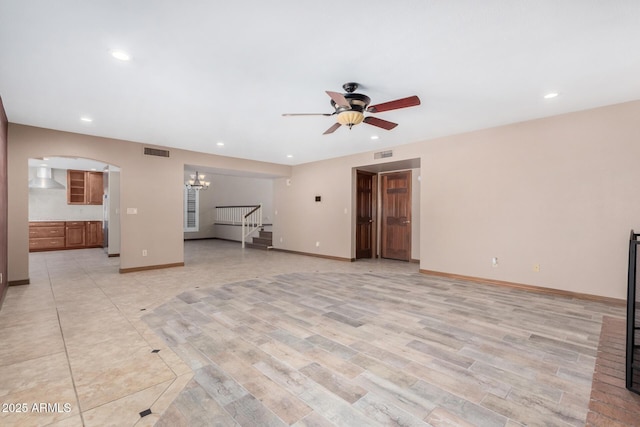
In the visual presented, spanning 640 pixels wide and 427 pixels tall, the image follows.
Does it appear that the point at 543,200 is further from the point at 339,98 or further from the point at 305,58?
the point at 305,58

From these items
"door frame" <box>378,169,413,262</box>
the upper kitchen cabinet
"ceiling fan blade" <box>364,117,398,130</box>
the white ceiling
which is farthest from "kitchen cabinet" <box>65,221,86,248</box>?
"ceiling fan blade" <box>364,117,398,130</box>

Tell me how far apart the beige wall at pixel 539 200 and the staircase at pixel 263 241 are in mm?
5500

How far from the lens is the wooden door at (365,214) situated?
307 inches

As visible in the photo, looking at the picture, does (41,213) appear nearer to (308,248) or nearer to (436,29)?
(308,248)

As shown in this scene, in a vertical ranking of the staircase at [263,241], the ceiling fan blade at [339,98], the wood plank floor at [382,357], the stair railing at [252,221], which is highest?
the ceiling fan blade at [339,98]

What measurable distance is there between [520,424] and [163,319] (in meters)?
3.44

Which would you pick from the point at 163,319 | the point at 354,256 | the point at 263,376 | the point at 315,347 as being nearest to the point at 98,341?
the point at 163,319

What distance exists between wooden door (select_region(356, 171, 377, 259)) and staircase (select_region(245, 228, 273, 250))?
11.2ft

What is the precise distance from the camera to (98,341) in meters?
Result: 2.78

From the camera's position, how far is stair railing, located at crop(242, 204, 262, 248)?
1112 cm

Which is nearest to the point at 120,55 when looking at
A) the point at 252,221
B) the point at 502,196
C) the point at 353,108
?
the point at 353,108

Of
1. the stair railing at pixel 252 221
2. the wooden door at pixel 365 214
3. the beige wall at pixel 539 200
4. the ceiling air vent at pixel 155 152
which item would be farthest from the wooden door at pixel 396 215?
the ceiling air vent at pixel 155 152

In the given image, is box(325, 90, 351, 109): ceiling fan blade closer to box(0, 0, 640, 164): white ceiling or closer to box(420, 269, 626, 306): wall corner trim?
box(0, 0, 640, 164): white ceiling

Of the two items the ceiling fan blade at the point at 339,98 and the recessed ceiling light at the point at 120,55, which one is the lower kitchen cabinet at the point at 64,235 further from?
the ceiling fan blade at the point at 339,98
